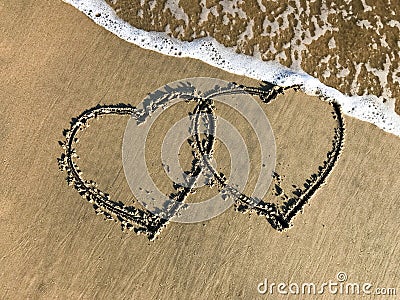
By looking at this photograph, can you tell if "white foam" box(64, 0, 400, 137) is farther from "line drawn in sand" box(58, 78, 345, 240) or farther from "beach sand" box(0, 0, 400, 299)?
"line drawn in sand" box(58, 78, 345, 240)

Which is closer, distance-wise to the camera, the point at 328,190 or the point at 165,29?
the point at 328,190

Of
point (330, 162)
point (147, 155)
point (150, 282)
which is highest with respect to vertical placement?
point (147, 155)

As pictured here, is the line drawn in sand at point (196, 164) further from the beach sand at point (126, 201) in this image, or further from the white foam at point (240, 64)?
the white foam at point (240, 64)

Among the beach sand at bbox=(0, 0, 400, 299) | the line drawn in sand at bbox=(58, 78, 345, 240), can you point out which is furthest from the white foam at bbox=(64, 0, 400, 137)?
the line drawn in sand at bbox=(58, 78, 345, 240)

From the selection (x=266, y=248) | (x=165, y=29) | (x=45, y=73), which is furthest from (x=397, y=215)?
(x=45, y=73)

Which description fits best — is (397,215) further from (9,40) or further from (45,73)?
(9,40)

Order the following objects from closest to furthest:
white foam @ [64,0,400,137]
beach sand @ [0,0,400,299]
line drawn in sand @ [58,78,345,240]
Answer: beach sand @ [0,0,400,299], line drawn in sand @ [58,78,345,240], white foam @ [64,0,400,137]

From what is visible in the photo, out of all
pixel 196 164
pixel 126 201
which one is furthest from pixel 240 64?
pixel 126 201
